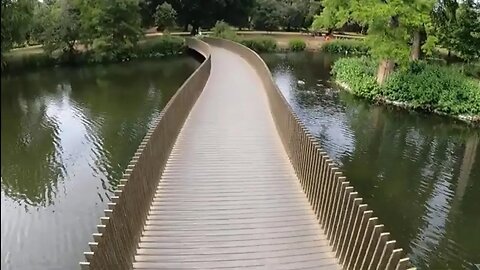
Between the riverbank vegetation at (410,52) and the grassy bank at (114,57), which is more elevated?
the riverbank vegetation at (410,52)

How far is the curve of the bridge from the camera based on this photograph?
608 cm

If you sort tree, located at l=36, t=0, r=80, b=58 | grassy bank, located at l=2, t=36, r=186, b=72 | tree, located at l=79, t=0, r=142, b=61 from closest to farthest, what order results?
grassy bank, located at l=2, t=36, r=186, b=72 → tree, located at l=36, t=0, r=80, b=58 → tree, located at l=79, t=0, r=142, b=61

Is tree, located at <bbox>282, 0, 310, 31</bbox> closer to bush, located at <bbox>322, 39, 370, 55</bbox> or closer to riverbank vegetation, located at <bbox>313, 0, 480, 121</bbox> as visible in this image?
bush, located at <bbox>322, 39, 370, 55</bbox>

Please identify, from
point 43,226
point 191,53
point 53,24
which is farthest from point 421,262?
point 191,53

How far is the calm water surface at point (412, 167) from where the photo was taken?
9.20 metres

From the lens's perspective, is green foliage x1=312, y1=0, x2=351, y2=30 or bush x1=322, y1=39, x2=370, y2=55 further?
Result: bush x1=322, y1=39, x2=370, y2=55

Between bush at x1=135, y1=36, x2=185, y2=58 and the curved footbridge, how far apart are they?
28.2 meters

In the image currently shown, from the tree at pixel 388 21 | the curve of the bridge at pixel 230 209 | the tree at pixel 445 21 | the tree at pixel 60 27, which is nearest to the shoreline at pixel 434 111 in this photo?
the tree at pixel 388 21

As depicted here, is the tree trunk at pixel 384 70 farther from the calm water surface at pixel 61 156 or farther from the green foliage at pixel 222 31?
the green foliage at pixel 222 31

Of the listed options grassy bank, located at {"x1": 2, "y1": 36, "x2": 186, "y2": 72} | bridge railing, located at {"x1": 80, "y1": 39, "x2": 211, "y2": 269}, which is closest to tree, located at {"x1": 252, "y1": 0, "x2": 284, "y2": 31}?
grassy bank, located at {"x1": 2, "y1": 36, "x2": 186, "y2": 72}

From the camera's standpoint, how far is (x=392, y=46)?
21203 millimetres

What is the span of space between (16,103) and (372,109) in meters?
20.8

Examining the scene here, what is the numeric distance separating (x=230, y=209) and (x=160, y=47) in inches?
1361

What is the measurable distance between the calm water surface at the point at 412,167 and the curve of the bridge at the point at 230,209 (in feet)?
8.76
